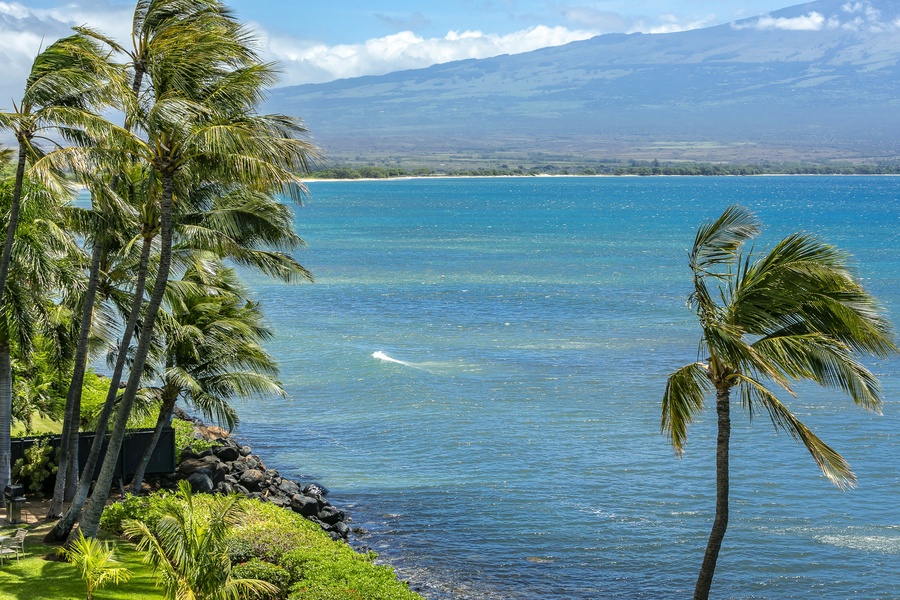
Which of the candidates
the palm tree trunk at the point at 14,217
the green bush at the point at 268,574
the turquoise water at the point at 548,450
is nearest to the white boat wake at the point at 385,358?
the turquoise water at the point at 548,450

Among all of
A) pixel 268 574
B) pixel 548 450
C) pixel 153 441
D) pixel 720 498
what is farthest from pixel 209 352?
pixel 720 498

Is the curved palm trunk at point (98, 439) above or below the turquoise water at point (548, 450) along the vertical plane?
above

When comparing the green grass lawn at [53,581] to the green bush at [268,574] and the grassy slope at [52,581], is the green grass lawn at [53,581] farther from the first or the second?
A: the green bush at [268,574]

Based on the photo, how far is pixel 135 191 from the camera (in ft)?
62.6

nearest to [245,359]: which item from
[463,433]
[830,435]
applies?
[463,433]

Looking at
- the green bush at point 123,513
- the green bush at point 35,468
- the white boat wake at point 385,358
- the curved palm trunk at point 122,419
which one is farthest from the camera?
the white boat wake at point 385,358

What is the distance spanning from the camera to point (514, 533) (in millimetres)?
23219

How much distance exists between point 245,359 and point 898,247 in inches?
3190

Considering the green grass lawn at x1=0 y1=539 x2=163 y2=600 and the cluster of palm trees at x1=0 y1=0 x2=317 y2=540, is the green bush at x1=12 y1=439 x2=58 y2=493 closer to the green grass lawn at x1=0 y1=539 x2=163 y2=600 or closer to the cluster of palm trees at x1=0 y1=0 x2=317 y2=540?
the cluster of palm trees at x1=0 y1=0 x2=317 y2=540

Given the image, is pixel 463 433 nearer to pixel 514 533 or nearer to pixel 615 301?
pixel 514 533

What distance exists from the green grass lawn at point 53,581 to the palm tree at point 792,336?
8.62 meters

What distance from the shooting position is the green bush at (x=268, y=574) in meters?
16.7

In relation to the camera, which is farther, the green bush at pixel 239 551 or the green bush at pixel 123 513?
the green bush at pixel 123 513

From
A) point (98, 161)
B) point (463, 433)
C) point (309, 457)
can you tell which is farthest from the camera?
point (463, 433)
